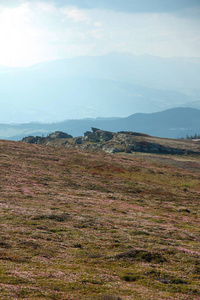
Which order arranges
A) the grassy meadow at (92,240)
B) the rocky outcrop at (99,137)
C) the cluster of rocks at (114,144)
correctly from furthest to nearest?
the rocky outcrop at (99,137), the cluster of rocks at (114,144), the grassy meadow at (92,240)

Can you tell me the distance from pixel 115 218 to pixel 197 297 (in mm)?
20341

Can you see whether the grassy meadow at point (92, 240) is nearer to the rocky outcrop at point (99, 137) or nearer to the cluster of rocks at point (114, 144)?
the cluster of rocks at point (114, 144)

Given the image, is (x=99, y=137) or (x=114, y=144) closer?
(x=114, y=144)

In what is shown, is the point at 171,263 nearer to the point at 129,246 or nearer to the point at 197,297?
the point at 129,246

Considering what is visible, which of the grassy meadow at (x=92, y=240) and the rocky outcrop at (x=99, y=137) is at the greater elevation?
the rocky outcrop at (x=99, y=137)

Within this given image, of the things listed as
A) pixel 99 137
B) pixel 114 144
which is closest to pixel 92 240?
pixel 114 144

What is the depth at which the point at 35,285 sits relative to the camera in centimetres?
1463

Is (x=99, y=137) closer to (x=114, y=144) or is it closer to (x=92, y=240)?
(x=114, y=144)

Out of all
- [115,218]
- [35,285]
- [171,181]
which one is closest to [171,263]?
[35,285]

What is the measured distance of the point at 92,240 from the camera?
25797 mm

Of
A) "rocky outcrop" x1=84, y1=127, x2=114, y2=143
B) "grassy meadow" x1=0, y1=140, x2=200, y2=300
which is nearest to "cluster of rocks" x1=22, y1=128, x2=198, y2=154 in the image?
"rocky outcrop" x1=84, y1=127, x2=114, y2=143

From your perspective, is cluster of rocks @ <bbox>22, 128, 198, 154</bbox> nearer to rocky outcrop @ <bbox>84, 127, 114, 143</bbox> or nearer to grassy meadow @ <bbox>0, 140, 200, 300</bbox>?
rocky outcrop @ <bbox>84, 127, 114, 143</bbox>

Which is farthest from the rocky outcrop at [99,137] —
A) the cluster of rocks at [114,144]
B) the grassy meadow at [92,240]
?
the grassy meadow at [92,240]

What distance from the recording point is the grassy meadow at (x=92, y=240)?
1559cm
